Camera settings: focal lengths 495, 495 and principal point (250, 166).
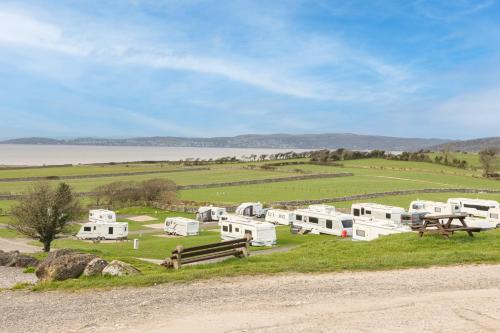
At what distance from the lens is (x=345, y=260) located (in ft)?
45.7

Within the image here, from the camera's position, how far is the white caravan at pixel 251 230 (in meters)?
29.7

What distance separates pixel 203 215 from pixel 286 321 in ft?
117

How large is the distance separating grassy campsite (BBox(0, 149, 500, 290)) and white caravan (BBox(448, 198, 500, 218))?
8.55 meters

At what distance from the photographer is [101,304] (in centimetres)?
1023

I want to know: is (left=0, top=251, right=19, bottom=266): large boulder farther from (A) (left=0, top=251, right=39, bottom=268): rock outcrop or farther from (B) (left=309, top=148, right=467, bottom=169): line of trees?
(B) (left=309, top=148, right=467, bottom=169): line of trees

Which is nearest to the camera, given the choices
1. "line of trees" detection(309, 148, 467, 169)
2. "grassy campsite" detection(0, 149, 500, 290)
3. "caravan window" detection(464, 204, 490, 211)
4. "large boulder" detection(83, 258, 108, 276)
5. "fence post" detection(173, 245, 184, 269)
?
"large boulder" detection(83, 258, 108, 276)

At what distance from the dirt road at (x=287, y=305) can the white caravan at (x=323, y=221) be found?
2020 centimetres

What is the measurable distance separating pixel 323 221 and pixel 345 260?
19796 millimetres

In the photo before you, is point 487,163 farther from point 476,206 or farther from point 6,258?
point 6,258

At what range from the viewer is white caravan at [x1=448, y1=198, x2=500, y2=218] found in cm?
3766

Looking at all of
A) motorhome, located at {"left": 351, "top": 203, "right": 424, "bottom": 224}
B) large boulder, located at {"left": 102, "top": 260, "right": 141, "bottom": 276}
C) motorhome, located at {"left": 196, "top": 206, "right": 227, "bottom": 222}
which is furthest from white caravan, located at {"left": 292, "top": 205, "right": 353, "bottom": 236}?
large boulder, located at {"left": 102, "top": 260, "right": 141, "bottom": 276}

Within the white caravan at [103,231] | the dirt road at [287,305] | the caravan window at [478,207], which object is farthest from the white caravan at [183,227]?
the dirt road at [287,305]

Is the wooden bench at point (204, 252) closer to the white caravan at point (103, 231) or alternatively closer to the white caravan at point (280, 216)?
the white caravan at point (103, 231)

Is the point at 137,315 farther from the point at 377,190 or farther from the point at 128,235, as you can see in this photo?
the point at 377,190
